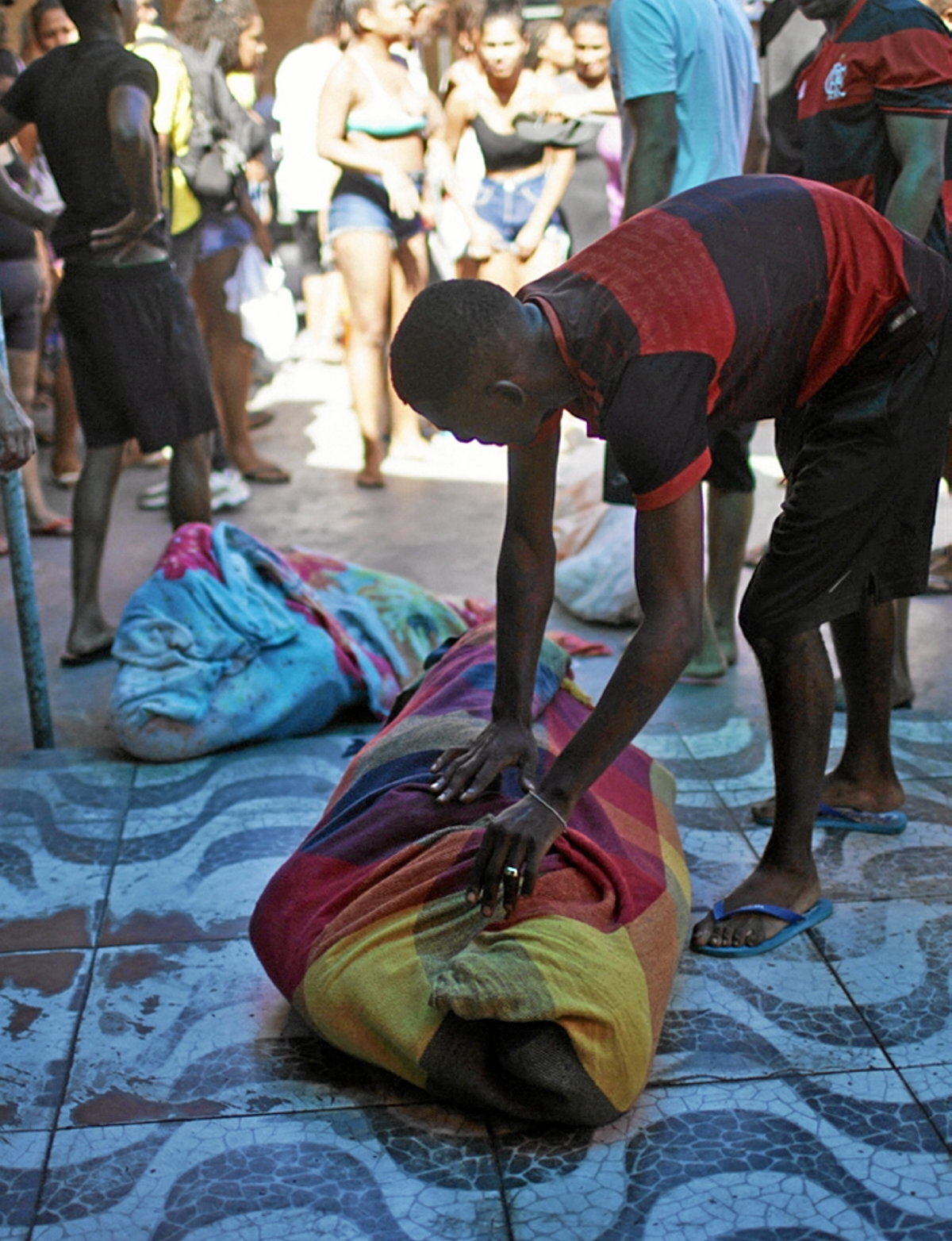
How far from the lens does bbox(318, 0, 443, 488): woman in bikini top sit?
581 cm

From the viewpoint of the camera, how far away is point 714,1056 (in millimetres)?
2387

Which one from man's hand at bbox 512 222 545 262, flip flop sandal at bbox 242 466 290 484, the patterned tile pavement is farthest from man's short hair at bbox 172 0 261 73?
the patterned tile pavement

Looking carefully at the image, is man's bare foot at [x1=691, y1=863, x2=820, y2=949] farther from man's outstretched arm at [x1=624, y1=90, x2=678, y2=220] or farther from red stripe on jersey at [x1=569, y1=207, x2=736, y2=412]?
man's outstretched arm at [x1=624, y1=90, x2=678, y2=220]

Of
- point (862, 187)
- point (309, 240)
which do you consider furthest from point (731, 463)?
point (309, 240)

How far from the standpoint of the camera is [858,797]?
317 centimetres

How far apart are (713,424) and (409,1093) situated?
1175 mm

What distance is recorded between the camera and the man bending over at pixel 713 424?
2.14 metres

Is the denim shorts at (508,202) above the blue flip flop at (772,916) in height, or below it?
above

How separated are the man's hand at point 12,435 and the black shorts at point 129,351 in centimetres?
119

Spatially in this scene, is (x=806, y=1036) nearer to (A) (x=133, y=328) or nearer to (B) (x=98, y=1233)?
(B) (x=98, y=1233)

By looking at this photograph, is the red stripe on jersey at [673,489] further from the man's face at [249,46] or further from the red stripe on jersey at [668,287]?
the man's face at [249,46]

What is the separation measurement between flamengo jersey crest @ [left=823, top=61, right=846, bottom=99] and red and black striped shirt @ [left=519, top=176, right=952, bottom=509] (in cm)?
89

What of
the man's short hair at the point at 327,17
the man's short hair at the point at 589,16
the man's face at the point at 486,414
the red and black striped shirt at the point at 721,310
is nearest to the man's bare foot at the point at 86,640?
the red and black striped shirt at the point at 721,310

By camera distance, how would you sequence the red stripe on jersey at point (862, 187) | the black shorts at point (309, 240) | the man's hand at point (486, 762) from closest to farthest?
the man's hand at point (486, 762), the red stripe on jersey at point (862, 187), the black shorts at point (309, 240)
